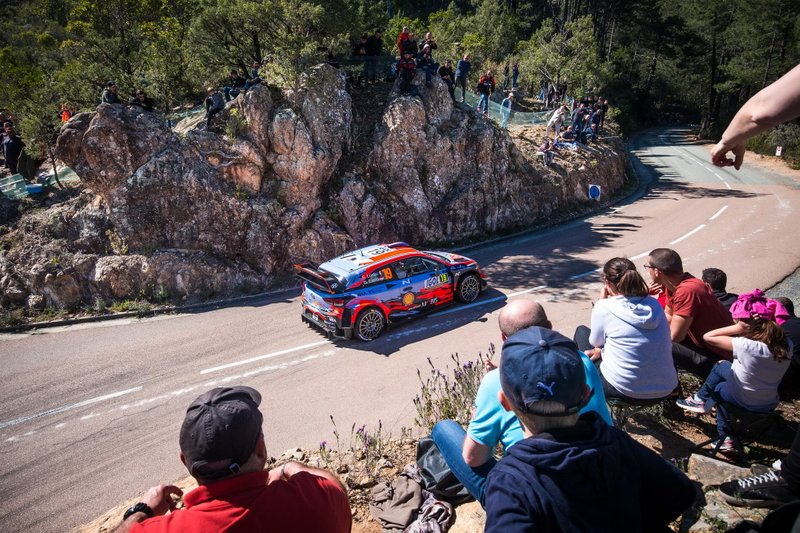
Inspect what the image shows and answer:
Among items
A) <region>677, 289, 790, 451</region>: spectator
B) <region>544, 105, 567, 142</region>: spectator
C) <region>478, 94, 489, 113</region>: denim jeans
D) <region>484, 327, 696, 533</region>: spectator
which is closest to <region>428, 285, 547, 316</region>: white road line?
<region>677, 289, 790, 451</region>: spectator

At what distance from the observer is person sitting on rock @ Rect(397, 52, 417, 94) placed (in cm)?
1661

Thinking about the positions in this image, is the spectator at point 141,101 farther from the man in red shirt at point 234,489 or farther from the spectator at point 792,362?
the spectator at point 792,362

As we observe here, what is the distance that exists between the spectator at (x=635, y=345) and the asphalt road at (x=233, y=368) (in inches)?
138

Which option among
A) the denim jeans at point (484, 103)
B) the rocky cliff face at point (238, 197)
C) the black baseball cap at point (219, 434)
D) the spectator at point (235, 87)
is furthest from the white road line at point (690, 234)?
the black baseball cap at point (219, 434)

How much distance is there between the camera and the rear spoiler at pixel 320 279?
364 inches

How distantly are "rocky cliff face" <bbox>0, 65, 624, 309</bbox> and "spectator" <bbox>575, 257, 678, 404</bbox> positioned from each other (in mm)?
11007

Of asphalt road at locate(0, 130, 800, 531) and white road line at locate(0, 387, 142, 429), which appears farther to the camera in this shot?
white road line at locate(0, 387, 142, 429)

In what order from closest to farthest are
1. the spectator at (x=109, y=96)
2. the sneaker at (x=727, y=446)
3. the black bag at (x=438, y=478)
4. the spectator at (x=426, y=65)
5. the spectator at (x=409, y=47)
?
the black bag at (x=438, y=478) → the sneaker at (x=727, y=446) → the spectator at (x=109, y=96) → the spectator at (x=409, y=47) → the spectator at (x=426, y=65)

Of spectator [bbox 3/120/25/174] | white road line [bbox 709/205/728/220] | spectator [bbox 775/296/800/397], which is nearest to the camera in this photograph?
spectator [bbox 775/296/800/397]

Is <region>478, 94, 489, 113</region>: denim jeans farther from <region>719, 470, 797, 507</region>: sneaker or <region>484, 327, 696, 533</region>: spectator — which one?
<region>484, 327, 696, 533</region>: spectator

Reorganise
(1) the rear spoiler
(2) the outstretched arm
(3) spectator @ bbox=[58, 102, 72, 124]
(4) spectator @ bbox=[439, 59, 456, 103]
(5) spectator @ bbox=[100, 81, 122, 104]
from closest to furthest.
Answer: (2) the outstretched arm → (1) the rear spoiler → (5) spectator @ bbox=[100, 81, 122, 104] → (3) spectator @ bbox=[58, 102, 72, 124] → (4) spectator @ bbox=[439, 59, 456, 103]

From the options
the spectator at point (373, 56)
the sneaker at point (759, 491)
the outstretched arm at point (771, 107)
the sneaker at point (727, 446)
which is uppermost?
the spectator at point (373, 56)

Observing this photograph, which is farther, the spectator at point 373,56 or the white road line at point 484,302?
the spectator at point 373,56

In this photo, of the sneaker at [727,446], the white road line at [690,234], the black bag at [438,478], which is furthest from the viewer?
the white road line at [690,234]
